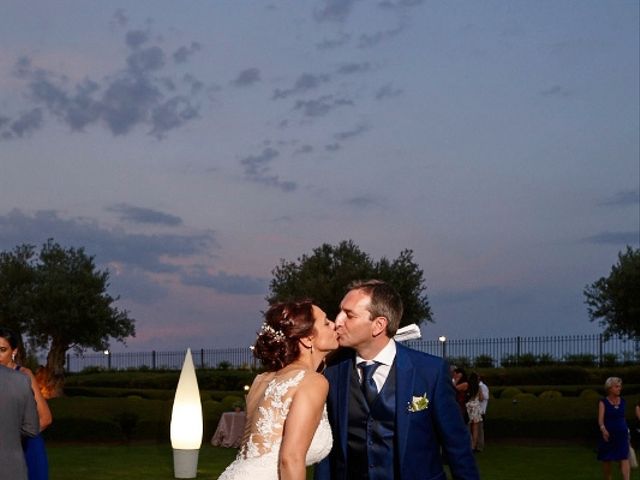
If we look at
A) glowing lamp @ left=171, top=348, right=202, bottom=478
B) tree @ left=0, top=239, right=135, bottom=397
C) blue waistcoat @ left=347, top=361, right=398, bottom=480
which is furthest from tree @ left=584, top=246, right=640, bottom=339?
blue waistcoat @ left=347, top=361, right=398, bottom=480

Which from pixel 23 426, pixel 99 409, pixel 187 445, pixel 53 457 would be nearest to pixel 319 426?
pixel 23 426

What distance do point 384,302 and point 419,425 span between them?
24.4 inches

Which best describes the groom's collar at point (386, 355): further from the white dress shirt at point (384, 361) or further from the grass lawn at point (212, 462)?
the grass lawn at point (212, 462)

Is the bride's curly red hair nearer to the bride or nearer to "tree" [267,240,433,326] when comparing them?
the bride

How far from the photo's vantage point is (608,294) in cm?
4272

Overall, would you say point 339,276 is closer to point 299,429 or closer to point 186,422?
point 186,422

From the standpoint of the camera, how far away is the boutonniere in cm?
496

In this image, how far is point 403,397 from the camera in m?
4.95

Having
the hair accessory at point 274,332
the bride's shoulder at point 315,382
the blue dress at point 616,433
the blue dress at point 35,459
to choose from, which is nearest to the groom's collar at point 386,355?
the bride's shoulder at point 315,382

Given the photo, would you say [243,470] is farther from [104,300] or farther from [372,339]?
[104,300]

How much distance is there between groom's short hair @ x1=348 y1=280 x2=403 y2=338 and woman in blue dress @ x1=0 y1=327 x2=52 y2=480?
2839 millimetres

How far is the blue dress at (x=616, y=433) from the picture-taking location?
45.9ft

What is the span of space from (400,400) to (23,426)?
236 cm

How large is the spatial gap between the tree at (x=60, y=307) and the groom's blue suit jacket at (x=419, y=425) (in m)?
40.1
